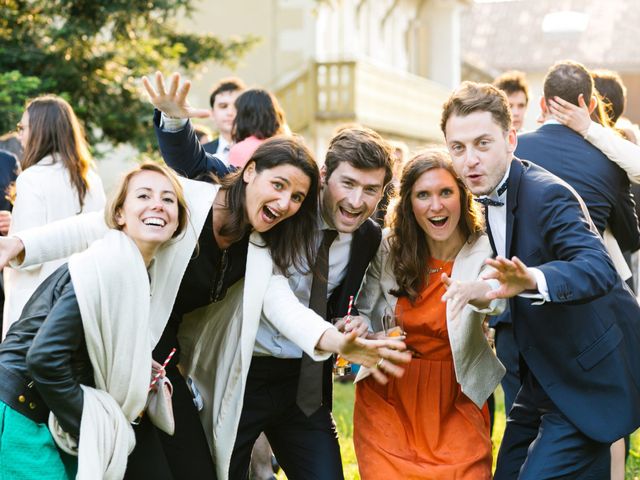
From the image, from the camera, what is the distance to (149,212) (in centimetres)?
427

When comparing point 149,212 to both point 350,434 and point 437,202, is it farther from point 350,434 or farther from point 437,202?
point 350,434

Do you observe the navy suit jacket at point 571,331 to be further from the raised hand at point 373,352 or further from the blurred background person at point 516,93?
the blurred background person at point 516,93

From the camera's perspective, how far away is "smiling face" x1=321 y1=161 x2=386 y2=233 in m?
4.74

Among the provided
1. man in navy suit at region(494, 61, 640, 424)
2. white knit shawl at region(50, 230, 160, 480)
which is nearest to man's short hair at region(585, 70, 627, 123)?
man in navy suit at region(494, 61, 640, 424)

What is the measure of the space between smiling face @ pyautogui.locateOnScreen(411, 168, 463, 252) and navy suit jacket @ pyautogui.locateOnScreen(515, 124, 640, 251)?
0.74m

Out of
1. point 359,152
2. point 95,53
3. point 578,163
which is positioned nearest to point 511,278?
point 359,152

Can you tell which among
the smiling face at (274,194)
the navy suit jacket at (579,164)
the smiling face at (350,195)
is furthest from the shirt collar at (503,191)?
the navy suit jacket at (579,164)

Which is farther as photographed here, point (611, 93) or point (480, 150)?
point (611, 93)

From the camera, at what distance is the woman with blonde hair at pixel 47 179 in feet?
19.8

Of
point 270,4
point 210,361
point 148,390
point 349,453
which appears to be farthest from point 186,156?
point 270,4

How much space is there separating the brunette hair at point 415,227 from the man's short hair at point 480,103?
1.20ft

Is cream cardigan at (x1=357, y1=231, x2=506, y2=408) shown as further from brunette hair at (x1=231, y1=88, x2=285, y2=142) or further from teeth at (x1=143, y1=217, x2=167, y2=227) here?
brunette hair at (x1=231, y1=88, x2=285, y2=142)

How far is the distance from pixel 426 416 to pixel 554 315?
3.34 ft

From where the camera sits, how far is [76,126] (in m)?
6.29
